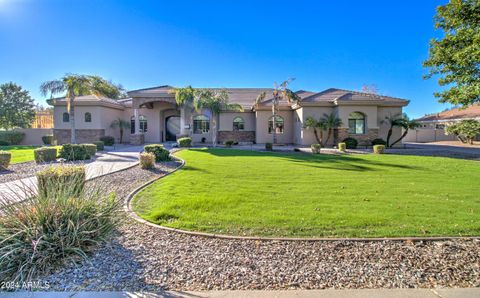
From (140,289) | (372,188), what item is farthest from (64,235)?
(372,188)

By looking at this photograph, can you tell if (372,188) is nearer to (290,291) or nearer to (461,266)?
(461,266)

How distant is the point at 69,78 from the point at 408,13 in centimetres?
2354

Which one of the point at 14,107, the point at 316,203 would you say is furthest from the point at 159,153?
the point at 14,107

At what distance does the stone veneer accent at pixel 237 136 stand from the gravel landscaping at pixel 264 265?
22368mm

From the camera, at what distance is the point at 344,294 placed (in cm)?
274

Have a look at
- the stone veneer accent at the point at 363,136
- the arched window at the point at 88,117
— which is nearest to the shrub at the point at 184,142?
the arched window at the point at 88,117

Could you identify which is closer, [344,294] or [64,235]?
[344,294]

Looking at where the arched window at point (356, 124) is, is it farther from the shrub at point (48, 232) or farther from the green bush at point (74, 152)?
the shrub at point (48, 232)

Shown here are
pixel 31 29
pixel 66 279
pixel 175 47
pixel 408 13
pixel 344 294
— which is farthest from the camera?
pixel 175 47

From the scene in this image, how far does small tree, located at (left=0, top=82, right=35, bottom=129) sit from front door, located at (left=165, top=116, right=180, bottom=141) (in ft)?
71.8

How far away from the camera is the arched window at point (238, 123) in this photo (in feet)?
87.5

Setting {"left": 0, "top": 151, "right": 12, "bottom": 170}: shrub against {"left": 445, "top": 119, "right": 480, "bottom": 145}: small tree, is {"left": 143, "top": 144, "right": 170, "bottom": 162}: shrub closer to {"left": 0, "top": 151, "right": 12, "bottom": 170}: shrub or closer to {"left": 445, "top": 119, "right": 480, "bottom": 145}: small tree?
{"left": 0, "top": 151, "right": 12, "bottom": 170}: shrub

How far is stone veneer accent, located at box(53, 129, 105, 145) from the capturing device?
2455 centimetres

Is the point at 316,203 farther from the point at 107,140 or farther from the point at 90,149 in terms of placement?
the point at 107,140
